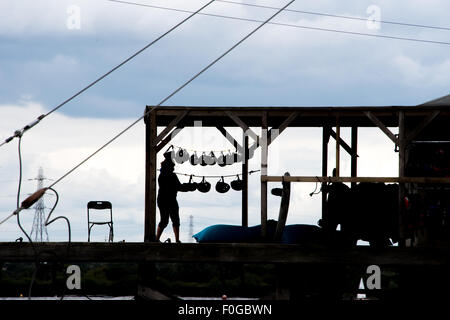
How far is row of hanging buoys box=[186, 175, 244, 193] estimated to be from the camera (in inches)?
723

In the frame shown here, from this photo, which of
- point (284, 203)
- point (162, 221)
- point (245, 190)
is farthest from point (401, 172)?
point (162, 221)

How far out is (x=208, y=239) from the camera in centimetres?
1397

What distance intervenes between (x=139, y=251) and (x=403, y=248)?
14.3ft

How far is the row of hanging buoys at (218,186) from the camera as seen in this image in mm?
18375

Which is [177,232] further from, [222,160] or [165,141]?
[222,160]

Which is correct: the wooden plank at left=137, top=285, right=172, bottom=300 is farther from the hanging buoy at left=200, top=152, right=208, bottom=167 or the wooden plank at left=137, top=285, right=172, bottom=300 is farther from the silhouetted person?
the hanging buoy at left=200, top=152, right=208, bottom=167

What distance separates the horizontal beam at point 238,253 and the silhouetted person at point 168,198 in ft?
Result: 3.39

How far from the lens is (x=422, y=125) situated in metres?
13.9

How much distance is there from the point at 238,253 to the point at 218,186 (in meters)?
5.31

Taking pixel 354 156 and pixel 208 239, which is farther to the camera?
pixel 354 156

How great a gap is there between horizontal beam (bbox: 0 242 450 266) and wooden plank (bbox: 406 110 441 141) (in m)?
1.94

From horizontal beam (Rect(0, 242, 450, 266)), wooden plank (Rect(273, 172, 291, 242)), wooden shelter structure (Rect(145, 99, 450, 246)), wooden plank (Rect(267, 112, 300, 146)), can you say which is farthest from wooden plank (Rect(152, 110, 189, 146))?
wooden plank (Rect(273, 172, 291, 242))

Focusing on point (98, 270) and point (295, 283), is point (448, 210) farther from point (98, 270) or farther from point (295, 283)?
point (98, 270)
